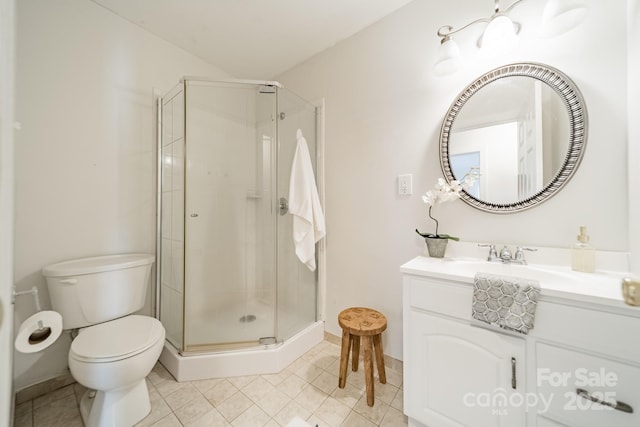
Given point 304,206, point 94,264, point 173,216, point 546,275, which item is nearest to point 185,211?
point 173,216

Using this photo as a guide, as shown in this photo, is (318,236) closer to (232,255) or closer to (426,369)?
(232,255)

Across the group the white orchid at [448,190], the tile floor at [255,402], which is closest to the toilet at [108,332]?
the tile floor at [255,402]

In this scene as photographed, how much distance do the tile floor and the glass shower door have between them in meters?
0.24

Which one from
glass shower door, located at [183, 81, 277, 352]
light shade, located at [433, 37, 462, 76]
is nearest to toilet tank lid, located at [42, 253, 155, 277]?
glass shower door, located at [183, 81, 277, 352]

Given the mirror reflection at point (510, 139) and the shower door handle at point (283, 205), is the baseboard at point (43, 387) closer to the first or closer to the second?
the shower door handle at point (283, 205)

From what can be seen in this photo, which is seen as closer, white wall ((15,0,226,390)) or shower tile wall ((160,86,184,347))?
white wall ((15,0,226,390))

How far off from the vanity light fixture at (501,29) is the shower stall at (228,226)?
3.23ft

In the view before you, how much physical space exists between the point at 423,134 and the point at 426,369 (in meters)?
1.24

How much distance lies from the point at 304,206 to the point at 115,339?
3.97 feet

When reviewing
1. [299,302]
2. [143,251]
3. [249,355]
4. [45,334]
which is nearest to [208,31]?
[143,251]

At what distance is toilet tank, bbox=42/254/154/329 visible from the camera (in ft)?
3.83

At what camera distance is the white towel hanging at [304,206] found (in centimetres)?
160

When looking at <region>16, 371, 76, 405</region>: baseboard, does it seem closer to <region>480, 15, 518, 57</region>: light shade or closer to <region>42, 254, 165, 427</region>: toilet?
<region>42, 254, 165, 427</region>: toilet

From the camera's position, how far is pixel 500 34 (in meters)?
1.05
